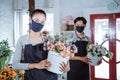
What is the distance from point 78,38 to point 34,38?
0.91 metres

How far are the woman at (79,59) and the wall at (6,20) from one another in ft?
9.66

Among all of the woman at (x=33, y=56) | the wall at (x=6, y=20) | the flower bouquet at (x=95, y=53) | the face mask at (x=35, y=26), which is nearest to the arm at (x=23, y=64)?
the woman at (x=33, y=56)

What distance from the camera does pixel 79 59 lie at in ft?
8.00

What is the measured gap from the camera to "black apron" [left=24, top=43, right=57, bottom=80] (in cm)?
160

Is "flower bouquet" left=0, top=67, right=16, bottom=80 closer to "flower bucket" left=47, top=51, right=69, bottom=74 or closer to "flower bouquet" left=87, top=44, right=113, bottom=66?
"flower bucket" left=47, top=51, right=69, bottom=74

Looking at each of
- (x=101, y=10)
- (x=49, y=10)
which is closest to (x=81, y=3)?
(x=101, y=10)

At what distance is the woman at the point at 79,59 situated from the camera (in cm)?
243

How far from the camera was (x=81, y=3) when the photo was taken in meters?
4.17

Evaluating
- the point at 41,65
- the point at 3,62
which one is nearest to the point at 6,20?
the point at 3,62

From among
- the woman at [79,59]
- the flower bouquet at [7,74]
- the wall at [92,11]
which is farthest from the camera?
the wall at [92,11]

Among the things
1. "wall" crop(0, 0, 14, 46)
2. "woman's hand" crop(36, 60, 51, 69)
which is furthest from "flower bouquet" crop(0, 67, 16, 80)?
"wall" crop(0, 0, 14, 46)

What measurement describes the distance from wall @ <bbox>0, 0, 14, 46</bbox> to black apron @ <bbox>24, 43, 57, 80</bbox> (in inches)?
144

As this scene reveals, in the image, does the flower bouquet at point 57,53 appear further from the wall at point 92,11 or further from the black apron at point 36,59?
the wall at point 92,11

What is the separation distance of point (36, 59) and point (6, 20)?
378cm
